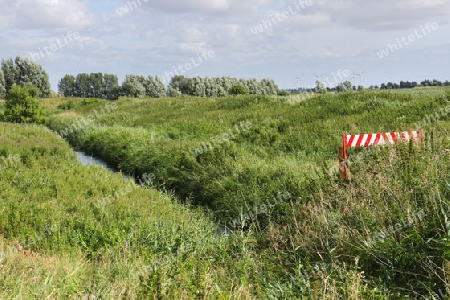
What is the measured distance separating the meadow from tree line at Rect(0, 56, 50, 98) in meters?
57.7

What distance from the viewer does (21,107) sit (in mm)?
32719

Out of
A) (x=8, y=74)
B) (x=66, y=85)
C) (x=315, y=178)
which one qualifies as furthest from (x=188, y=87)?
(x=315, y=178)

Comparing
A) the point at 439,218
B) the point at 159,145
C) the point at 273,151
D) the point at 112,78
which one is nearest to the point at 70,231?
the point at 439,218

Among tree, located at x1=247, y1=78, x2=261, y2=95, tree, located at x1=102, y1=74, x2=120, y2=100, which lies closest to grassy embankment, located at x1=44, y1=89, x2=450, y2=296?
tree, located at x1=247, y1=78, x2=261, y2=95

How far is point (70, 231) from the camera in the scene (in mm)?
8172

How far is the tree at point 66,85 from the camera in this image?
331 ft

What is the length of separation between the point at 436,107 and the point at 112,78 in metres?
89.2

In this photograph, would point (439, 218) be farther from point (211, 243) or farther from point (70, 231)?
point (70, 231)

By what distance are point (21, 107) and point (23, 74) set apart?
45855 millimetres

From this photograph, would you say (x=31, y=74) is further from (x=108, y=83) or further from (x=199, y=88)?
(x=199, y=88)

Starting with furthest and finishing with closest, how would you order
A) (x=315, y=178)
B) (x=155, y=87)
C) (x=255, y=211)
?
(x=155, y=87) → (x=315, y=178) → (x=255, y=211)

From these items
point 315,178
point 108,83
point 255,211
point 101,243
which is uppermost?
point 108,83

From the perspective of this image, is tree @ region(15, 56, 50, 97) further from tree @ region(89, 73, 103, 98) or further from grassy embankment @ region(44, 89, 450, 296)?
grassy embankment @ region(44, 89, 450, 296)

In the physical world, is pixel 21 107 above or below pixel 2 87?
below
